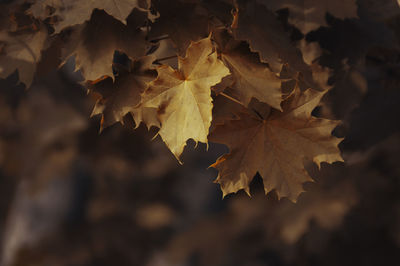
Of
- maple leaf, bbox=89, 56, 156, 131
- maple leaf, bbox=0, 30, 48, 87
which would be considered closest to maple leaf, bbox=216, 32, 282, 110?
maple leaf, bbox=89, 56, 156, 131

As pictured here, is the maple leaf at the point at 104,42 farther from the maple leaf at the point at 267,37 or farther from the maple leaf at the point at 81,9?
the maple leaf at the point at 267,37

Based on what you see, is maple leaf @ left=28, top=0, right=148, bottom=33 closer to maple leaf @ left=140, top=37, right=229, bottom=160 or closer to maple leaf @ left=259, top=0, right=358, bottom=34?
maple leaf @ left=140, top=37, right=229, bottom=160

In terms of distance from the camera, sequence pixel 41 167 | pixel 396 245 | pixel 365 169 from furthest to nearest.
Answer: pixel 41 167
pixel 396 245
pixel 365 169

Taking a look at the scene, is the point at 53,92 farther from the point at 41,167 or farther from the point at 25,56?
the point at 25,56

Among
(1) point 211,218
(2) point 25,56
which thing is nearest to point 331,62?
(2) point 25,56

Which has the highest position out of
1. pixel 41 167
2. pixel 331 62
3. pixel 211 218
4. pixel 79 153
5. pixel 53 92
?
pixel 331 62

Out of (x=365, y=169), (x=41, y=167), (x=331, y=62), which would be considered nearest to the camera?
(x=331, y=62)

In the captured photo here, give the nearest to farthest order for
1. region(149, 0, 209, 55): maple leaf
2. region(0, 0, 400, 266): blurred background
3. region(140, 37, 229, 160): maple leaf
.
Answer: region(140, 37, 229, 160): maple leaf
region(149, 0, 209, 55): maple leaf
region(0, 0, 400, 266): blurred background

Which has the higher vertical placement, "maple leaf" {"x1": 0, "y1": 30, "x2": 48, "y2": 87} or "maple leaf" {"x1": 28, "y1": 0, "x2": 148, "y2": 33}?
"maple leaf" {"x1": 28, "y1": 0, "x2": 148, "y2": 33}
